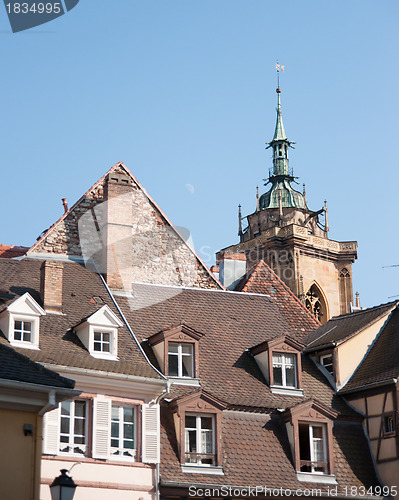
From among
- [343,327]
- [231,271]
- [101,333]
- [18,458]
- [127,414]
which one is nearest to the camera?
[18,458]

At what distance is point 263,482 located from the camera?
2783 cm

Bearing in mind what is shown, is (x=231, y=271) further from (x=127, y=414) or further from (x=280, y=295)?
(x=127, y=414)

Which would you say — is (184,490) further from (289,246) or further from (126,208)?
(289,246)

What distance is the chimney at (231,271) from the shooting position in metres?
40.0

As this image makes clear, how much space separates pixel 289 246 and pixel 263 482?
201ft

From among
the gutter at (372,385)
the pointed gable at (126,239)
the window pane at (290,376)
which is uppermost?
the pointed gable at (126,239)

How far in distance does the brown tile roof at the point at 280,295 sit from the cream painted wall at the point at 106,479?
10.00 m

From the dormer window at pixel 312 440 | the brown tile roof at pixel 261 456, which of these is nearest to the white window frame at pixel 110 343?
the brown tile roof at pixel 261 456

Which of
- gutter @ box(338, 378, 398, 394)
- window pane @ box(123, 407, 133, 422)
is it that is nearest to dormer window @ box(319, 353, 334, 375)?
gutter @ box(338, 378, 398, 394)

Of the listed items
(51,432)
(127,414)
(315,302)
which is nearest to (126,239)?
(127,414)

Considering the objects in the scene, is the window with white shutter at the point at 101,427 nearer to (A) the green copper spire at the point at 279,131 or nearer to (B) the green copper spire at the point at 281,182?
(B) the green copper spire at the point at 281,182

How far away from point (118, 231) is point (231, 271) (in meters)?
6.97

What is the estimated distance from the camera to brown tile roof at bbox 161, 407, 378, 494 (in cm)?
2747

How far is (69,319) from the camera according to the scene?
2888 cm
